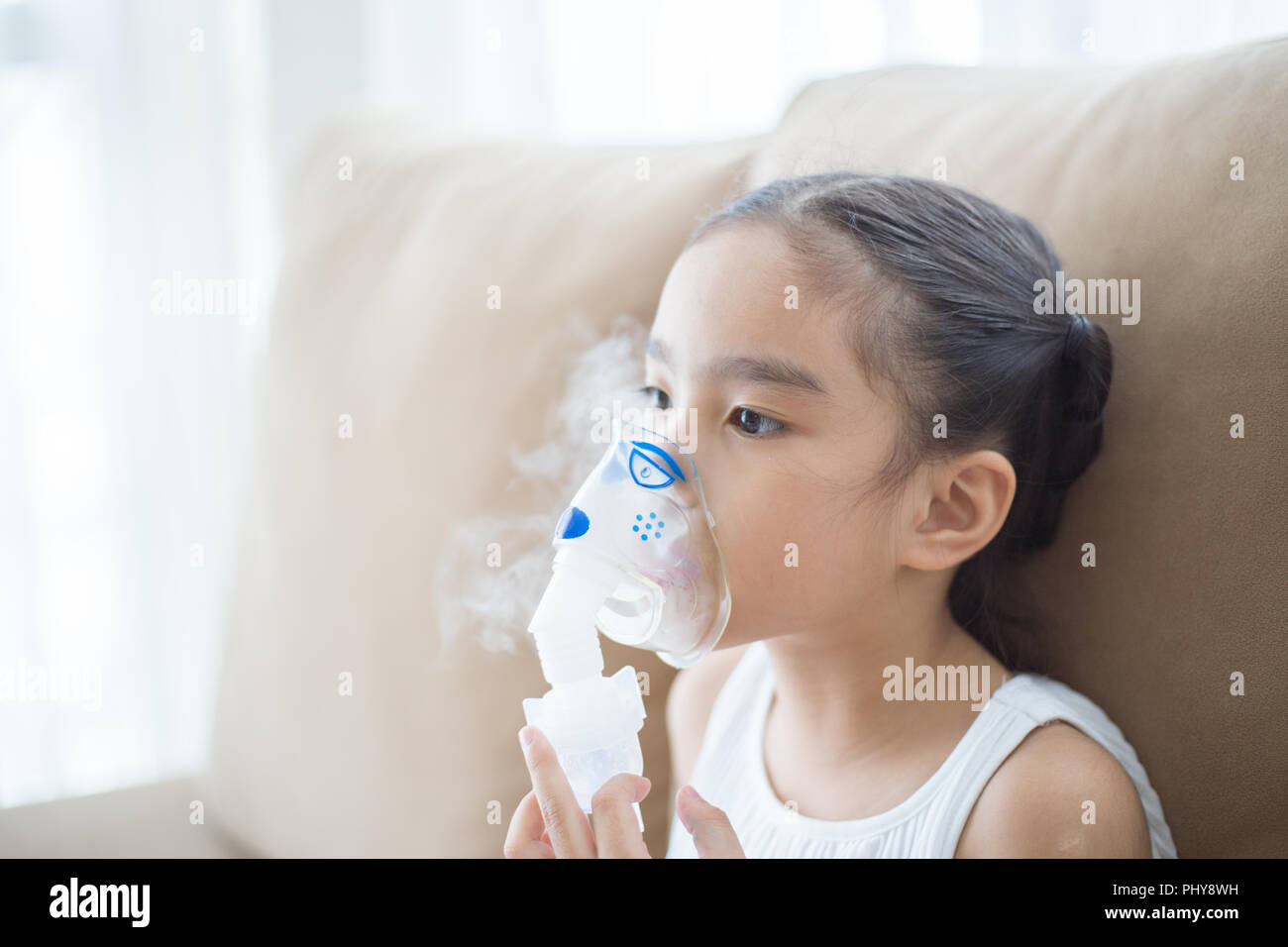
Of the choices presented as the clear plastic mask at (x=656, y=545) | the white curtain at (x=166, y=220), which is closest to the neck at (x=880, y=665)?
the clear plastic mask at (x=656, y=545)

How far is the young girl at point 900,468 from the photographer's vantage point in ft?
2.72

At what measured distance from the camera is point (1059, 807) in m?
0.80

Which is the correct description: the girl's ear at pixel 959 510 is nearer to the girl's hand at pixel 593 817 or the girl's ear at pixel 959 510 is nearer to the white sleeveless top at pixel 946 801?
the white sleeveless top at pixel 946 801

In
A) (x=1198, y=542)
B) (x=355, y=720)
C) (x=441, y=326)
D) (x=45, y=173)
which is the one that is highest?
(x=45, y=173)

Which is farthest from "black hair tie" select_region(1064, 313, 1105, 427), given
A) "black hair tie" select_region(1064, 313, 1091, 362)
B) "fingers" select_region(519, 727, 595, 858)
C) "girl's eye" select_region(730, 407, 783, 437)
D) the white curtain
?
the white curtain

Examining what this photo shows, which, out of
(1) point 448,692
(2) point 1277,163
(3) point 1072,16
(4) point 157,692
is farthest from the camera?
(4) point 157,692

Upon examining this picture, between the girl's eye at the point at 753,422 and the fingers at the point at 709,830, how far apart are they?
300 millimetres

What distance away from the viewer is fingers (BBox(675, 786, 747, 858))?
31.0 inches

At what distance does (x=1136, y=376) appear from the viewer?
855mm

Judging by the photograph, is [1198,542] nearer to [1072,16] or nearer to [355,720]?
[355,720]

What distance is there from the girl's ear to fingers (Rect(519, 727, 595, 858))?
0.37 metres

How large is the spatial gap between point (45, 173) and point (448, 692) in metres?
1.49
